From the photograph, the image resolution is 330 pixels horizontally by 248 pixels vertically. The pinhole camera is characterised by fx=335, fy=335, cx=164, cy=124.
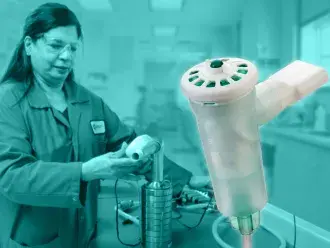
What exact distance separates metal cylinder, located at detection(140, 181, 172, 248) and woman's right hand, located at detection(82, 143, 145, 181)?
0.07 metres

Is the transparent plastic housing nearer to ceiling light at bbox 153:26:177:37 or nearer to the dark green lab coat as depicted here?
the dark green lab coat

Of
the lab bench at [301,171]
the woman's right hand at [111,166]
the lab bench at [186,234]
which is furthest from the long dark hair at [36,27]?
the lab bench at [301,171]

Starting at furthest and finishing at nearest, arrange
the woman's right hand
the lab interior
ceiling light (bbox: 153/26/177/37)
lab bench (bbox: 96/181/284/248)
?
1. ceiling light (bbox: 153/26/177/37)
2. the lab interior
3. lab bench (bbox: 96/181/284/248)
4. the woman's right hand

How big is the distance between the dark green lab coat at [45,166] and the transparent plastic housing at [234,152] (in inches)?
19.5

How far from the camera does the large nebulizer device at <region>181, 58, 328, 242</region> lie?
1.01ft

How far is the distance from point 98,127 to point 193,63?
20.1 inches

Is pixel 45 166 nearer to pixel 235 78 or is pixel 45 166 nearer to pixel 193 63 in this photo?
pixel 235 78

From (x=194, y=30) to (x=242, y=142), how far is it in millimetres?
1106

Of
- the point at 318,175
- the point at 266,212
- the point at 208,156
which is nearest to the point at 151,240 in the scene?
the point at 266,212

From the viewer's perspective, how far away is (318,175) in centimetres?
111

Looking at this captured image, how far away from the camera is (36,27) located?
0.97 meters

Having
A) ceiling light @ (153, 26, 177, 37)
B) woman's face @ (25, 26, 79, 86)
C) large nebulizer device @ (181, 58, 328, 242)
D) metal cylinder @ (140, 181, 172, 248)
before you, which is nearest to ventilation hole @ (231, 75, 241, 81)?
large nebulizer device @ (181, 58, 328, 242)

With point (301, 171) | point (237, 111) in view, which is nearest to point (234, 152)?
point (237, 111)

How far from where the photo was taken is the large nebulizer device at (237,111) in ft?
1.01
